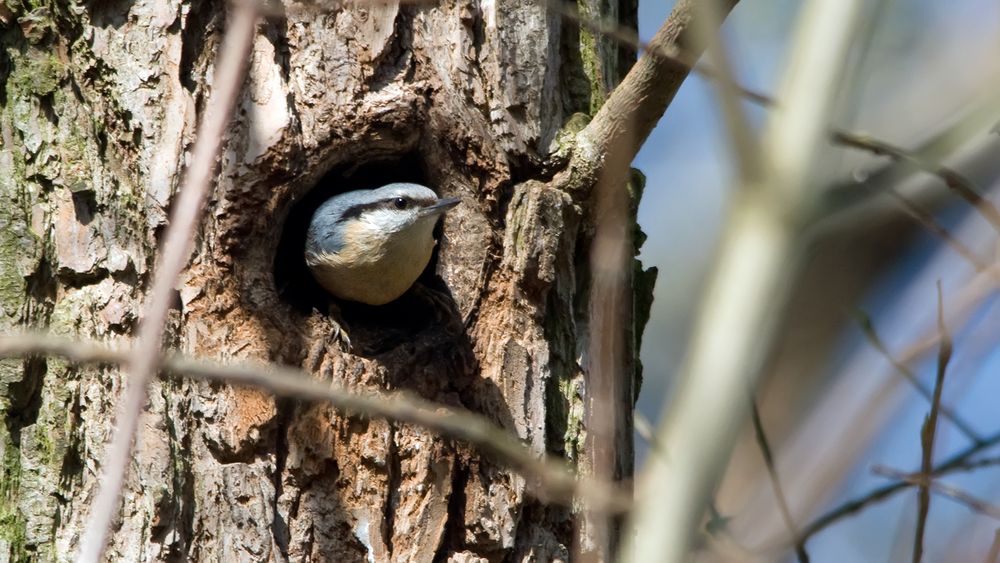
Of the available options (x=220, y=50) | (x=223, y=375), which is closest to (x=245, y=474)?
(x=220, y=50)

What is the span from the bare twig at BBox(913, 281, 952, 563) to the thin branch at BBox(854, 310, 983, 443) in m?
0.04

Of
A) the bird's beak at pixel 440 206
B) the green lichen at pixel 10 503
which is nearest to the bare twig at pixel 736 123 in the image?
the bird's beak at pixel 440 206

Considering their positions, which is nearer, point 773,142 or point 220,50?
point 773,142

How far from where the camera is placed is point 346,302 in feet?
15.0

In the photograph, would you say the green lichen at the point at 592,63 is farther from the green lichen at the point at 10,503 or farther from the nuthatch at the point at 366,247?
the green lichen at the point at 10,503

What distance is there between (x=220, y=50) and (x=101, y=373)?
1018 mm

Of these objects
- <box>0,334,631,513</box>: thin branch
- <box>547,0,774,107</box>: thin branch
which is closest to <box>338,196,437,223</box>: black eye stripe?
<box>547,0,774,107</box>: thin branch

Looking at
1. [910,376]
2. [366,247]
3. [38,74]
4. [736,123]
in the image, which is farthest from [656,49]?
[366,247]

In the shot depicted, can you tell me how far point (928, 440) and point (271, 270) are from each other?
7.01ft

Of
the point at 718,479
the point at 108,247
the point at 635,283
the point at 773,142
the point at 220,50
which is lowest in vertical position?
the point at 718,479

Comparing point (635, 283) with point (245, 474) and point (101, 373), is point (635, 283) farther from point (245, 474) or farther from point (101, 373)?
point (101, 373)

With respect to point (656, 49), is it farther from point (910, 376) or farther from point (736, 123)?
point (736, 123)

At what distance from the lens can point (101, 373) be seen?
9.98ft

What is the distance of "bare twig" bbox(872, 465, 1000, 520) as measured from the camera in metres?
2.03
